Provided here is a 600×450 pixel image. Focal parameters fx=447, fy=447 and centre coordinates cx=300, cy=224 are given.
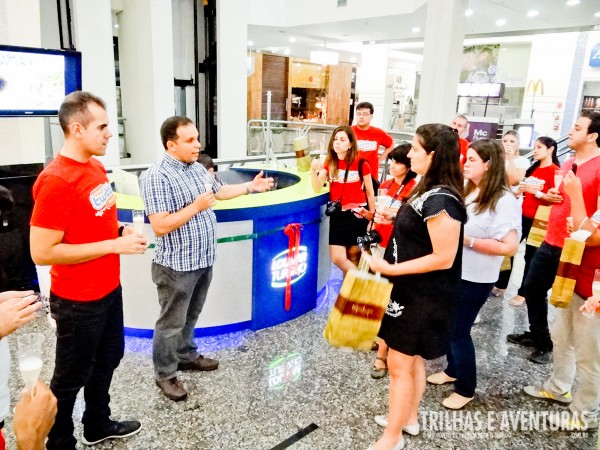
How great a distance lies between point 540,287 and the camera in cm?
318

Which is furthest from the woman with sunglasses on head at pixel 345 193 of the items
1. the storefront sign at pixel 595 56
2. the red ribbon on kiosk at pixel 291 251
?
the storefront sign at pixel 595 56

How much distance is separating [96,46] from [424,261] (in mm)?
6260

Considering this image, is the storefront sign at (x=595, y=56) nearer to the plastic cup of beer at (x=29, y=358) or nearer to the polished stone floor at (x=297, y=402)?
the polished stone floor at (x=297, y=402)

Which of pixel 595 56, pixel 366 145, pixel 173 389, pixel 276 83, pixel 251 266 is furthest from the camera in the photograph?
pixel 276 83

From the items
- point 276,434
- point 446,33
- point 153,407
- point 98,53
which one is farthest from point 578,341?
point 98,53

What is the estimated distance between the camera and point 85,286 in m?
1.91

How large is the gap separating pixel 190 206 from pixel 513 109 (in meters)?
16.8

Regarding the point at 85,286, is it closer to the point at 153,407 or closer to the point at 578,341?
the point at 153,407

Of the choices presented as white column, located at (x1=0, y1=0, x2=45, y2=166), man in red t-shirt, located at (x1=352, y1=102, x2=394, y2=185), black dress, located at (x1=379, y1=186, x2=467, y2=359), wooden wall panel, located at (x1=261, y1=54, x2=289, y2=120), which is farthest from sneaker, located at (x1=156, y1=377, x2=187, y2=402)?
wooden wall panel, located at (x1=261, y1=54, x2=289, y2=120)

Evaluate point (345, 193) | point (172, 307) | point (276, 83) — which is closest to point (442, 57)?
point (345, 193)

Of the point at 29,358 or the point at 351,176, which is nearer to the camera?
the point at 29,358

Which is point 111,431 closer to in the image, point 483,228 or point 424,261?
point 424,261

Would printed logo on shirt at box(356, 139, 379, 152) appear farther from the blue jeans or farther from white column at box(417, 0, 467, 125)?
white column at box(417, 0, 467, 125)

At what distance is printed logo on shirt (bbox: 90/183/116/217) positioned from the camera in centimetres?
187
